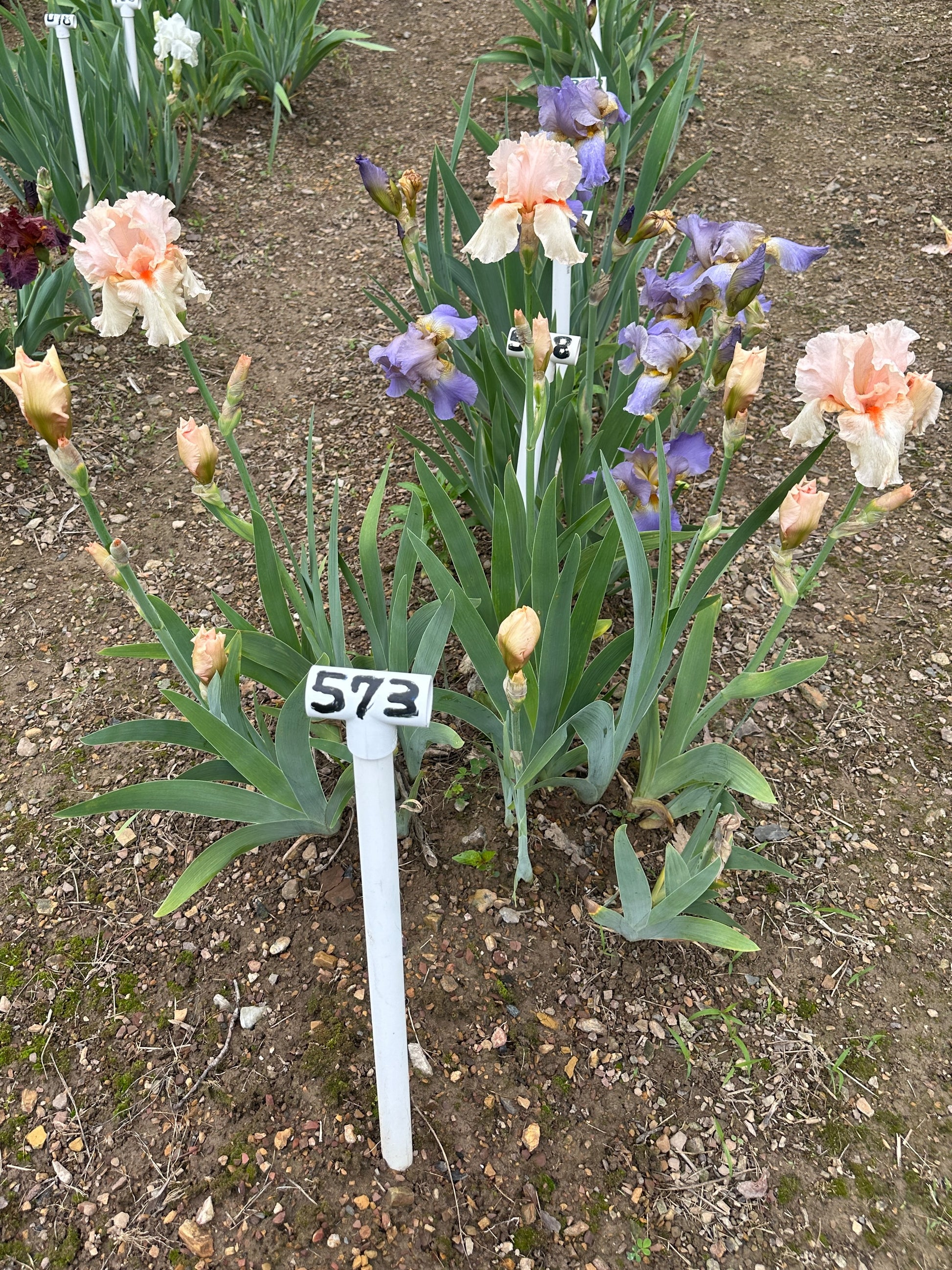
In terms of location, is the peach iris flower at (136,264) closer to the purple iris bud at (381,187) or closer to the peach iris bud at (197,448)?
the peach iris bud at (197,448)

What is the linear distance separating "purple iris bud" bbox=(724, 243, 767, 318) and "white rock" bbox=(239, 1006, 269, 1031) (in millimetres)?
1363

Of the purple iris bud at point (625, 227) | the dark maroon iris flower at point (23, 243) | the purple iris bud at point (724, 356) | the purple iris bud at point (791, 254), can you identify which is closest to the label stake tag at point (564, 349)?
the purple iris bud at point (724, 356)

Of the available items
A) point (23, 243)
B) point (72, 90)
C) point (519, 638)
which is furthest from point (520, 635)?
point (72, 90)

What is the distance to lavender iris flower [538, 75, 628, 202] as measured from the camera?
1.82 meters

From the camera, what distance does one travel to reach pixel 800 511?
1194 mm

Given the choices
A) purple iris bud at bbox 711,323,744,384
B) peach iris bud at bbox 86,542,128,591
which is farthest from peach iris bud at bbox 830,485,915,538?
peach iris bud at bbox 86,542,128,591

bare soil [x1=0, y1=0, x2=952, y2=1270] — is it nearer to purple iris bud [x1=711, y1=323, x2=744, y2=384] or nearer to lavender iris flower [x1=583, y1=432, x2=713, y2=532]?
lavender iris flower [x1=583, y1=432, x2=713, y2=532]

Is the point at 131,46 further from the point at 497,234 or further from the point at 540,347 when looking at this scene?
the point at 540,347

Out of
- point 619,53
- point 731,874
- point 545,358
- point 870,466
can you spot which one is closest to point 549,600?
point 545,358

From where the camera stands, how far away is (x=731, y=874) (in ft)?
5.43

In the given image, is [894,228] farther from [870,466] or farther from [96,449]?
[96,449]

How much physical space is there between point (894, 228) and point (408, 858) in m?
3.02

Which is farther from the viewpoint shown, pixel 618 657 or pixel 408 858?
pixel 408 858

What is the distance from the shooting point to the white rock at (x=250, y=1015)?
4.68ft
